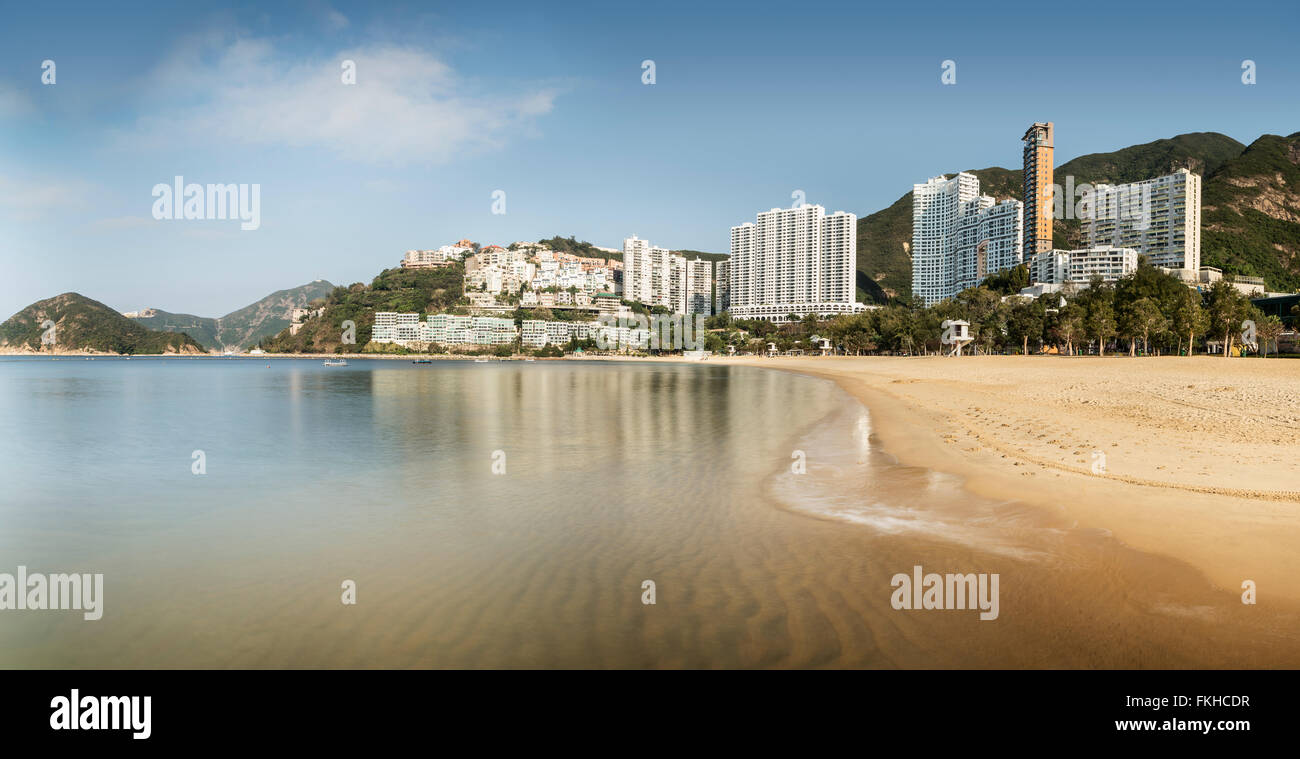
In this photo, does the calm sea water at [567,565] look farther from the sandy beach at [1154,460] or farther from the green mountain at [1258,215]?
the green mountain at [1258,215]

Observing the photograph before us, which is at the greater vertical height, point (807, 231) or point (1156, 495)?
point (807, 231)

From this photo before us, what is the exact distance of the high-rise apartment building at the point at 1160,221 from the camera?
135m

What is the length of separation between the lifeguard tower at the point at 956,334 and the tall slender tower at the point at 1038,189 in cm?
7424

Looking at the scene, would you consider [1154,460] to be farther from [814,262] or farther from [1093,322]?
[814,262]

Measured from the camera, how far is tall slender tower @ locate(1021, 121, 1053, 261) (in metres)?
152

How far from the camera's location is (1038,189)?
512 feet

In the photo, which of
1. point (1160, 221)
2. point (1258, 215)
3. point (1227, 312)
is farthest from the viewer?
point (1258, 215)

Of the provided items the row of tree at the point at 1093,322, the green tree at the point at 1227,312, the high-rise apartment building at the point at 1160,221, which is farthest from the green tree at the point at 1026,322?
the high-rise apartment building at the point at 1160,221

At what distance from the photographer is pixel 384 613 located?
6242 millimetres

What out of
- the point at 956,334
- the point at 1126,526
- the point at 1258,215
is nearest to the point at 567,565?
the point at 1126,526

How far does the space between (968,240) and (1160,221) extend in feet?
148
